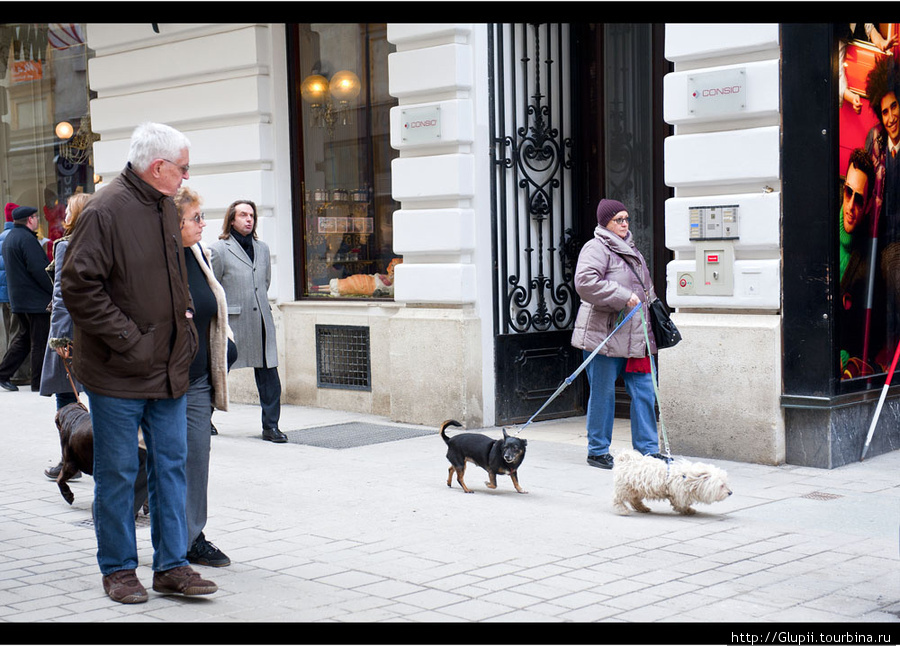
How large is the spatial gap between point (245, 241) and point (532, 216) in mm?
2474

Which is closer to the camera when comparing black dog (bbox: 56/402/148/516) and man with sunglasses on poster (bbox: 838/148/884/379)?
black dog (bbox: 56/402/148/516)

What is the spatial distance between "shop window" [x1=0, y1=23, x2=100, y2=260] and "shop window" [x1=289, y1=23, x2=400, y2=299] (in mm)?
3796

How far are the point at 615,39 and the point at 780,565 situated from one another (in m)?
5.98

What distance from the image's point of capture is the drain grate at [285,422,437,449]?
370 inches

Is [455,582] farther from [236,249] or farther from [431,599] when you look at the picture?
[236,249]

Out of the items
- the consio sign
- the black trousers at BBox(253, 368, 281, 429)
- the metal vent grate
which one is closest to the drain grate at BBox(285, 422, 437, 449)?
the black trousers at BBox(253, 368, 281, 429)

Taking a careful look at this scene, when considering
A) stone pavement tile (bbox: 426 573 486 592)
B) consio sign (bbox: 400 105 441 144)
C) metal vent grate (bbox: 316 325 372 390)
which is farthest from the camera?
metal vent grate (bbox: 316 325 372 390)

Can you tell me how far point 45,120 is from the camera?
596 inches

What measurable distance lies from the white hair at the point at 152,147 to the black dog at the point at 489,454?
8.78ft

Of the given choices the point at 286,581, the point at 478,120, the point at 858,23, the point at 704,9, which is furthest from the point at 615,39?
the point at 286,581

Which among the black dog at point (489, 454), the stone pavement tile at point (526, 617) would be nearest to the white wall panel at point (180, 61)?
the black dog at point (489, 454)

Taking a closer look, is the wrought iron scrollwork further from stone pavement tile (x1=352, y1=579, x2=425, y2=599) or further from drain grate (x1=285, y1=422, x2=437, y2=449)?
stone pavement tile (x1=352, y1=579, x2=425, y2=599)

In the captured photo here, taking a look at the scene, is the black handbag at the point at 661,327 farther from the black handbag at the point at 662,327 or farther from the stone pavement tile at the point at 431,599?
the stone pavement tile at the point at 431,599

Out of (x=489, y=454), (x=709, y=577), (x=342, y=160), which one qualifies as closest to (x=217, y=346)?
(x=489, y=454)
